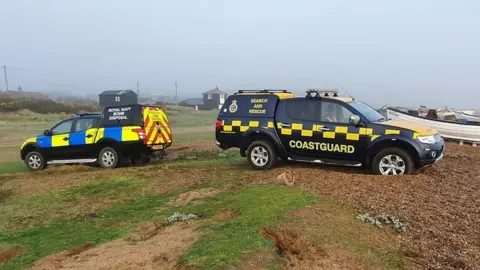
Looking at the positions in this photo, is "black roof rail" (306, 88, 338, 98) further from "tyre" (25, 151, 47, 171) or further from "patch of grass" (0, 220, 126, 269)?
"tyre" (25, 151, 47, 171)

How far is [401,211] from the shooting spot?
5891 millimetres

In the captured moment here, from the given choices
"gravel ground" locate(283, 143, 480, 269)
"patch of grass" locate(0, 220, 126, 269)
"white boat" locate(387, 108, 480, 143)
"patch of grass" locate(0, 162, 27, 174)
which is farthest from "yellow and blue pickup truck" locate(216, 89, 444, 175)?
"patch of grass" locate(0, 162, 27, 174)

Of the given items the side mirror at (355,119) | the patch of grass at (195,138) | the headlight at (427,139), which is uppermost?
the side mirror at (355,119)

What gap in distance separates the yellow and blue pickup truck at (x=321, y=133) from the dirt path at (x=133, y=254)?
13.6ft

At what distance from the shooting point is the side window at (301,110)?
9398 millimetres

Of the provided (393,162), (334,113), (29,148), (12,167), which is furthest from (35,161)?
(393,162)

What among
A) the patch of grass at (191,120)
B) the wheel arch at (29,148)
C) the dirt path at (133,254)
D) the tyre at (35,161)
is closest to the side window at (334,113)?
the dirt path at (133,254)

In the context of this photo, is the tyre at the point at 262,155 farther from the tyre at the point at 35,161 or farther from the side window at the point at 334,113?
the tyre at the point at 35,161

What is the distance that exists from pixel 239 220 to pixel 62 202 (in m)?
4.31

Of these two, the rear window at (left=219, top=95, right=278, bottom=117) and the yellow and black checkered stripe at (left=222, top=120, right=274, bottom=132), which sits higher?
the rear window at (left=219, top=95, right=278, bottom=117)

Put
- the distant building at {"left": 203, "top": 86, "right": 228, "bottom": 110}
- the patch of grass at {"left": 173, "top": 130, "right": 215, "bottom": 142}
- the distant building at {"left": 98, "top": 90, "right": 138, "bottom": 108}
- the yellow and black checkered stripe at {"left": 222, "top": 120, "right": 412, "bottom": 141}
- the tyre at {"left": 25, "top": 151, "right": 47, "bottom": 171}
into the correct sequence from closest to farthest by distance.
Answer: the yellow and black checkered stripe at {"left": 222, "top": 120, "right": 412, "bottom": 141} < the tyre at {"left": 25, "top": 151, "right": 47, "bottom": 171} < the patch of grass at {"left": 173, "top": 130, "right": 215, "bottom": 142} < the distant building at {"left": 98, "top": 90, "right": 138, "bottom": 108} < the distant building at {"left": 203, "top": 86, "right": 228, "bottom": 110}

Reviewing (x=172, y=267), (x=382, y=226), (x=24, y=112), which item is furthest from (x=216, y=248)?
(x=24, y=112)

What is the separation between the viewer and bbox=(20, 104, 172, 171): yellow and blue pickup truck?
40.9ft

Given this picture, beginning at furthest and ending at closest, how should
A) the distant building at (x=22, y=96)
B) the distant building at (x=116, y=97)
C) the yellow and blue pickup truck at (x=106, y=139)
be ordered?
the distant building at (x=116, y=97), the distant building at (x=22, y=96), the yellow and blue pickup truck at (x=106, y=139)
